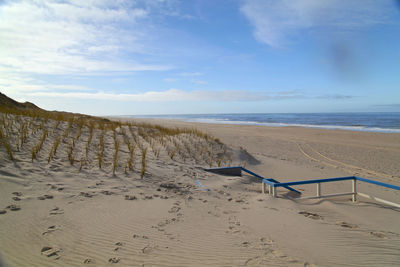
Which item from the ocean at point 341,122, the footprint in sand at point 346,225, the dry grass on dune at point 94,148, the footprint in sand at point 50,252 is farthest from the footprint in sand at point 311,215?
the ocean at point 341,122

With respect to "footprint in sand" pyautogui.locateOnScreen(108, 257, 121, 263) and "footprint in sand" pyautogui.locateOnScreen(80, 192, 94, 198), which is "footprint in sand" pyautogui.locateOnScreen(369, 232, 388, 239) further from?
"footprint in sand" pyautogui.locateOnScreen(80, 192, 94, 198)

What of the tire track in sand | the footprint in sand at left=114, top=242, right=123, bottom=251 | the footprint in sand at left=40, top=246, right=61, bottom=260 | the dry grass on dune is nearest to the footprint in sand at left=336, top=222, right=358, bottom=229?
the footprint in sand at left=114, top=242, right=123, bottom=251

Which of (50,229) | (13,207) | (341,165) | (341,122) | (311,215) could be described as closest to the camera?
(50,229)

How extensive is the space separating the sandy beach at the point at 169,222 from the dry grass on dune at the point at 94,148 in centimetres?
16

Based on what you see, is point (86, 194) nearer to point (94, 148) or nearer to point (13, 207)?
point (13, 207)

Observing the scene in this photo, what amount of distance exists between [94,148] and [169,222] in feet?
16.9

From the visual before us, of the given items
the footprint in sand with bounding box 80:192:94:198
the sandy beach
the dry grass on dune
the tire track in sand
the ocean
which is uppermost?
the ocean

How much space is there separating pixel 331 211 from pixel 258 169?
15.4 ft

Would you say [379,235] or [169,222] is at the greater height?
[169,222]

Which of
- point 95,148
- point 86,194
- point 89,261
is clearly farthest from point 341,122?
point 89,261

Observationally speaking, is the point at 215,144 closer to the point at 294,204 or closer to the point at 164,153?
the point at 164,153

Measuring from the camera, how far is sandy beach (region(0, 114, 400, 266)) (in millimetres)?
2848

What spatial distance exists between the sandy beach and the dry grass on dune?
0.16 metres

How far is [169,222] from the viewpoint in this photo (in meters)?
3.82
